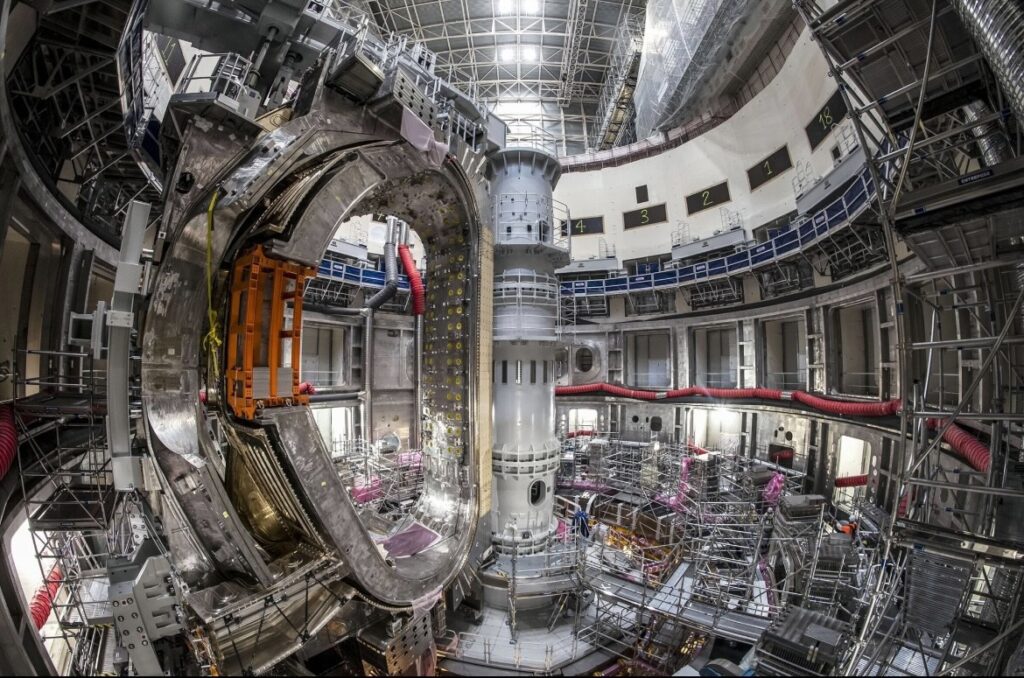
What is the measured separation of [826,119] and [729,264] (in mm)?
4538

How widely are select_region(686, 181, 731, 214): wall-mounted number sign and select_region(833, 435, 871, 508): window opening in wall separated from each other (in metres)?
9.01

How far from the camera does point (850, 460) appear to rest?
1241 cm

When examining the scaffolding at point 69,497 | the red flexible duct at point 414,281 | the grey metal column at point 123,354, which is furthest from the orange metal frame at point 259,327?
the red flexible duct at point 414,281

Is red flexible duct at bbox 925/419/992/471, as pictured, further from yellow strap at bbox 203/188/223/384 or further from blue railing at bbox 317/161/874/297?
yellow strap at bbox 203/188/223/384

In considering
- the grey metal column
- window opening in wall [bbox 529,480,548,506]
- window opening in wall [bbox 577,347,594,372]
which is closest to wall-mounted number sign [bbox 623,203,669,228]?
window opening in wall [bbox 577,347,594,372]

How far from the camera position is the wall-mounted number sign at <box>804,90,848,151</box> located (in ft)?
36.5

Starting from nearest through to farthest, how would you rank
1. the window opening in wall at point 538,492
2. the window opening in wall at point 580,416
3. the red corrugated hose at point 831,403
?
1. the red corrugated hose at point 831,403
2. the window opening in wall at point 538,492
3. the window opening in wall at point 580,416

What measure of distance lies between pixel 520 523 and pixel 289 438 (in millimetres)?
5205

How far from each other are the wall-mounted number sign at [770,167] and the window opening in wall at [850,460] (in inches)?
335

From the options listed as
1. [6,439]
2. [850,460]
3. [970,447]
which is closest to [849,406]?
[850,460]

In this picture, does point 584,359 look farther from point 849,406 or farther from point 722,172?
point 849,406

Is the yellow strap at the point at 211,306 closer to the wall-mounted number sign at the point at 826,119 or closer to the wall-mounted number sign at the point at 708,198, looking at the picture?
the wall-mounted number sign at the point at 826,119

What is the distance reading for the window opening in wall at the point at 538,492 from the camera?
8.58 metres

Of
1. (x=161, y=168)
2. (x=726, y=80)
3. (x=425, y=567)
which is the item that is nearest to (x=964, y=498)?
(x=425, y=567)
